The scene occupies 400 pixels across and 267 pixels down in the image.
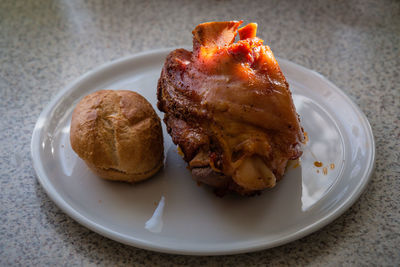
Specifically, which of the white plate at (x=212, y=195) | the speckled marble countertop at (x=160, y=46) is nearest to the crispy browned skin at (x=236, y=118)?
the white plate at (x=212, y=195)

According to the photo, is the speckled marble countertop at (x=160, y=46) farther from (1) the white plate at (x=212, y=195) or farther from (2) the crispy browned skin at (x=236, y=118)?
(2) the crispy browned skin at (x=236, y=118)

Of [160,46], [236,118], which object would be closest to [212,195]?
[236,118]

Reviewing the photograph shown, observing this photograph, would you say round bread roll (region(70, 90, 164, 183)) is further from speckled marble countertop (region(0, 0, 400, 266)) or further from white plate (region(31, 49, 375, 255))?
speckled marble countertop (region(0, 0, 400, 266))

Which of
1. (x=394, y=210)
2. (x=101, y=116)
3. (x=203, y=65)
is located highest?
(x=203, y=65)

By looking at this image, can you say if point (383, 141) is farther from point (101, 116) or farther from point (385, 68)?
point (101, 116)

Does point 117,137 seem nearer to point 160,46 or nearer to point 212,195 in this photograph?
point 212,195

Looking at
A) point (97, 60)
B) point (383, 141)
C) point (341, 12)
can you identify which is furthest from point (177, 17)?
point (383, 141)
